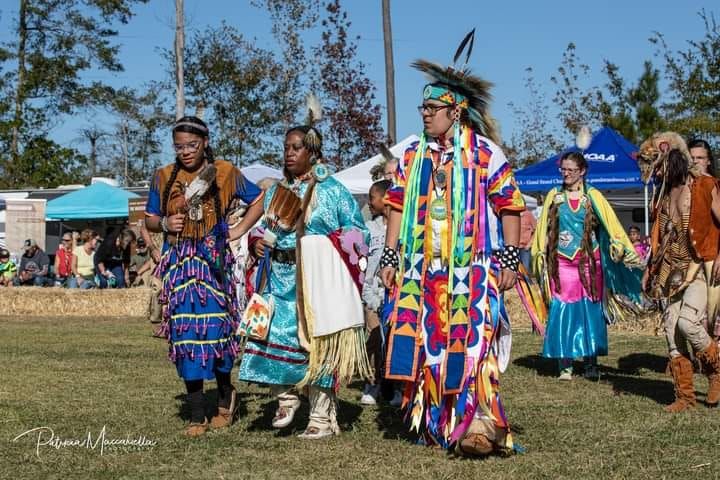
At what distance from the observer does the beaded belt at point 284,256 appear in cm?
598

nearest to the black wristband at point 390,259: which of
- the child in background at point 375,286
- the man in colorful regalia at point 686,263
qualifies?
the child in background at point 375,286

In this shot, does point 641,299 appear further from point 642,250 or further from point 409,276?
point 642,250

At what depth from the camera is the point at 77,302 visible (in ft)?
54.0

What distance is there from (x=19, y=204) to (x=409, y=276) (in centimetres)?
1858

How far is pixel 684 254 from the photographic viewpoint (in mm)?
6738

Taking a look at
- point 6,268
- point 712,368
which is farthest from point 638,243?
point 6,268

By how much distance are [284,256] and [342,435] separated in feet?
3.66

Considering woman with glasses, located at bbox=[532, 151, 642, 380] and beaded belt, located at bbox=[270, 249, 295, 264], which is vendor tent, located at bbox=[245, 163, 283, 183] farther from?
beaded belt, located at bbox=[270, 249, 295, 264]

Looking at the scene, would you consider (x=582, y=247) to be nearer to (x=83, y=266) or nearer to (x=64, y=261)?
(x=83, y=266)

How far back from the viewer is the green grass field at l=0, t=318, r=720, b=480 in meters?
4.89

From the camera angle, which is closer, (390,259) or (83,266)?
(390,259)

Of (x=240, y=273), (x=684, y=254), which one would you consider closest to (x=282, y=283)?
(x=684, y=254)

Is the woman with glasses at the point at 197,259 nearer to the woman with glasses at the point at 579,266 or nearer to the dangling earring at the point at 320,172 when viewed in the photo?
the dangling earring at the point at 320,172

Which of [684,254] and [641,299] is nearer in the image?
[684,254]
